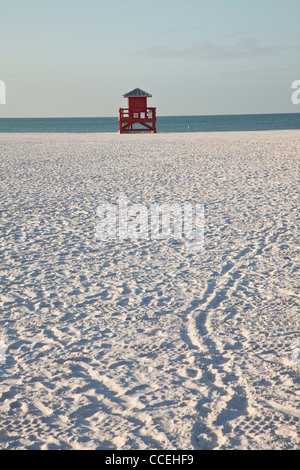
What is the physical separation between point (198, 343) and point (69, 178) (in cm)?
890

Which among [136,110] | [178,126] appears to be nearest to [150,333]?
[136,110]

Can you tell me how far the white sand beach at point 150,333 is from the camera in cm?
280

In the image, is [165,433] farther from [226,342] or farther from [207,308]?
[207,308]

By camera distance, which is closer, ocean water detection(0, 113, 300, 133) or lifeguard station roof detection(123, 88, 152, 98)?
lifeguard station roof detection(123, 88, 152, 98)

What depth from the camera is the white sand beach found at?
2801 mm

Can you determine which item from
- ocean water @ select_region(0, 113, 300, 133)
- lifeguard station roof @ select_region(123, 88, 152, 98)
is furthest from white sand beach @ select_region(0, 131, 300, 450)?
ocean water @ select_region(0, 113, 300, 133)

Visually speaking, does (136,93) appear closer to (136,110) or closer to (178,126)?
(136,110)

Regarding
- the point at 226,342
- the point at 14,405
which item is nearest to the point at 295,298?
the point at 226,342

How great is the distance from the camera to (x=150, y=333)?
3.95 metres

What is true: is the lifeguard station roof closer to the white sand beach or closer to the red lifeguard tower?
the red lifeguard tower

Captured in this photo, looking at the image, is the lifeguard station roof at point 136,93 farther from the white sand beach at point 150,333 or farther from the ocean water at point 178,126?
the white sand beach at point 150,333

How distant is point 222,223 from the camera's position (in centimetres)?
736

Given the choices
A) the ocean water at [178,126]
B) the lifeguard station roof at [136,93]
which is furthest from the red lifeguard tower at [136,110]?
the ocean water at [178,126]

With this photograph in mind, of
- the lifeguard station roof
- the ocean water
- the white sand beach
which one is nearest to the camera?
the white sand beach
